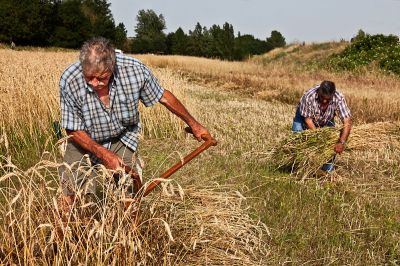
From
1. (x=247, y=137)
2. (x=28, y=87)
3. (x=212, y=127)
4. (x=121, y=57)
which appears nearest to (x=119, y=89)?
(x=121, y=57)

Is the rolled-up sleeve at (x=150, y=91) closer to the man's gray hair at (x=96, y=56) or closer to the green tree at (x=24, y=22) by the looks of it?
the man's gray hair at (x=96, y=56)

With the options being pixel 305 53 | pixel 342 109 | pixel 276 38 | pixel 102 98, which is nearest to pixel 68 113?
pixel 102 98

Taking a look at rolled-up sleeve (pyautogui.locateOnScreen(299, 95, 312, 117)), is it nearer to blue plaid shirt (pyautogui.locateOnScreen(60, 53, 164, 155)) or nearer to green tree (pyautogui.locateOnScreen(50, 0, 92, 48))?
blue plaid shirt (pyautogui.locateOnScreen(60, 53, 164, 155))

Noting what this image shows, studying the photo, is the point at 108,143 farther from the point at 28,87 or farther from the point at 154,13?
the point at 154,13

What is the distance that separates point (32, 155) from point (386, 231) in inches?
158

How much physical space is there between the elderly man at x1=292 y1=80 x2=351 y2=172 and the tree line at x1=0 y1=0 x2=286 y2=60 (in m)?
43.3

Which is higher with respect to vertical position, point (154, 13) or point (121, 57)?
point (154, 13)

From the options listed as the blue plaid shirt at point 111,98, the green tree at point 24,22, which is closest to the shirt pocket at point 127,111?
the blue plaid shirt at point 111,98

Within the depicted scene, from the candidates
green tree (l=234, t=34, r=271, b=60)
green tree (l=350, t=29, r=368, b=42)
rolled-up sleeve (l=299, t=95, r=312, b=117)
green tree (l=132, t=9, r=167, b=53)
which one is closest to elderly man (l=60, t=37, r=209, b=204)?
rolled-up sleeve (l=299, t=95, r=312, b=117)

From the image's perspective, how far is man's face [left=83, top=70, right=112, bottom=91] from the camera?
2693 millimetres

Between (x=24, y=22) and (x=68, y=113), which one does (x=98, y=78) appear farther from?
(x=24, y=22)

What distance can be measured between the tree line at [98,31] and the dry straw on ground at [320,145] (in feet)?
142

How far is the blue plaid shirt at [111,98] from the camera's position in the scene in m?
2.89

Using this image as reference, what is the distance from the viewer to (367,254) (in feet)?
Answer: 11.1
